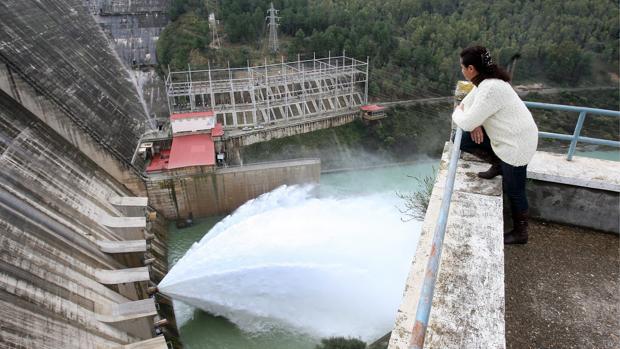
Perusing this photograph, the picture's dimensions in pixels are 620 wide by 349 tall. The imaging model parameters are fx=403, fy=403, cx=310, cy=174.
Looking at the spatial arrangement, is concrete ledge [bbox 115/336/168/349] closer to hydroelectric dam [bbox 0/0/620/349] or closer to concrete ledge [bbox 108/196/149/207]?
hydroelectric dam [bbox 0/0/620/349]

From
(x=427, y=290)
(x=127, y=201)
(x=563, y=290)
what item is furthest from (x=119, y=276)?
(x=427, y=290)

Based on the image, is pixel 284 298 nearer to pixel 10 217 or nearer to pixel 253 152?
pixel 10 217

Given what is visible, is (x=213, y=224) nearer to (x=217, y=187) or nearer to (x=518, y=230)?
(x=217, y=187)

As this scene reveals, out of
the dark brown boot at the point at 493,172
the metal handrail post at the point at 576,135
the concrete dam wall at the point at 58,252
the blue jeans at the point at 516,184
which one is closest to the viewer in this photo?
the blue jeans at the point at 516,184

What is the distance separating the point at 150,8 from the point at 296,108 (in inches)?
963

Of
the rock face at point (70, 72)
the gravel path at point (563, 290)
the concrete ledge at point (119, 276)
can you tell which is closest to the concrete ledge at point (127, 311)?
the concrete ledge at point (119, 276)

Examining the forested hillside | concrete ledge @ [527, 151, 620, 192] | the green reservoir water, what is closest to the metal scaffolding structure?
the forested hillside

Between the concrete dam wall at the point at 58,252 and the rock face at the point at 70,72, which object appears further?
the rock face at the point at 70,72

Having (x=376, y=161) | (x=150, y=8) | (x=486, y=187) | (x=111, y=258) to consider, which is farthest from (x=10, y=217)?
(x=150, y=8)

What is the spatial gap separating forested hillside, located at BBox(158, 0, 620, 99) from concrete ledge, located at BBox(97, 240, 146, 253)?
18.8m

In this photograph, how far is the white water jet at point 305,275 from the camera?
932cm

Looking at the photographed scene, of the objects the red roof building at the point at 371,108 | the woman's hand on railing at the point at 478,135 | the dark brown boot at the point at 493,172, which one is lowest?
the red roof building at the point at 371,108

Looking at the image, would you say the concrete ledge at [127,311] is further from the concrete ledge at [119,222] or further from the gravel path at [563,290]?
the gravel path at [563,290]

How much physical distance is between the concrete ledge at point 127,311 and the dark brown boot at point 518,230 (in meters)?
9.05
